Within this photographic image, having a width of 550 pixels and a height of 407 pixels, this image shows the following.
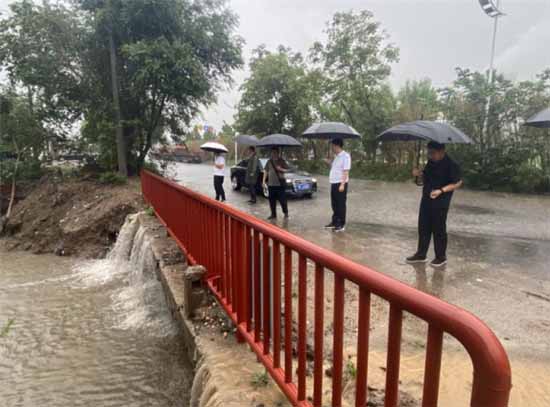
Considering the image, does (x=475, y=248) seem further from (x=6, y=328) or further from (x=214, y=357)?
(x=6, y=328)

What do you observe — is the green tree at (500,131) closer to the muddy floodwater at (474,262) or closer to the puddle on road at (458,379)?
the muddy floodwater at (474,262)

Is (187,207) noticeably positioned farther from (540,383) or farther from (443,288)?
(540,383)

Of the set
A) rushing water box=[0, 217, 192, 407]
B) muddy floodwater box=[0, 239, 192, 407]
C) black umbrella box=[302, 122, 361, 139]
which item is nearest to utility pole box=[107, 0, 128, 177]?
rushing water box=[0, 217, 192, 407]

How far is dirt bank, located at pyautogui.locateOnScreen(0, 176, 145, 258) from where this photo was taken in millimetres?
9891

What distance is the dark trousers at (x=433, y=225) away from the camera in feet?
15.9

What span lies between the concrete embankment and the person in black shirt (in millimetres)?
3029

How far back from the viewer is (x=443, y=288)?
14.5 ft

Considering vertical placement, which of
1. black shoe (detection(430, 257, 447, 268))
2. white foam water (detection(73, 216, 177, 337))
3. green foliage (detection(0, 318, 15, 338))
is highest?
black shoe (detection(430, 257, 447, 268))

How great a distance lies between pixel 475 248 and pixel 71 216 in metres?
10.6

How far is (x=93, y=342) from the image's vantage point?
471 centimetres

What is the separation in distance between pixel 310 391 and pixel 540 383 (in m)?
1.70

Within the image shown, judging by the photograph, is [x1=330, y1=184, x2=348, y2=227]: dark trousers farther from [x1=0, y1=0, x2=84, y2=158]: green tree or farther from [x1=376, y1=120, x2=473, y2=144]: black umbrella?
[x1=0, y1=0, x2=84, y2=158]: green tree

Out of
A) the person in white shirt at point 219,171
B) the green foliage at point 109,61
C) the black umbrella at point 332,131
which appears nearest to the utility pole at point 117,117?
the green foliage at point 109,61

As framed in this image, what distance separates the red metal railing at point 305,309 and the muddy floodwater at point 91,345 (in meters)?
1.16
